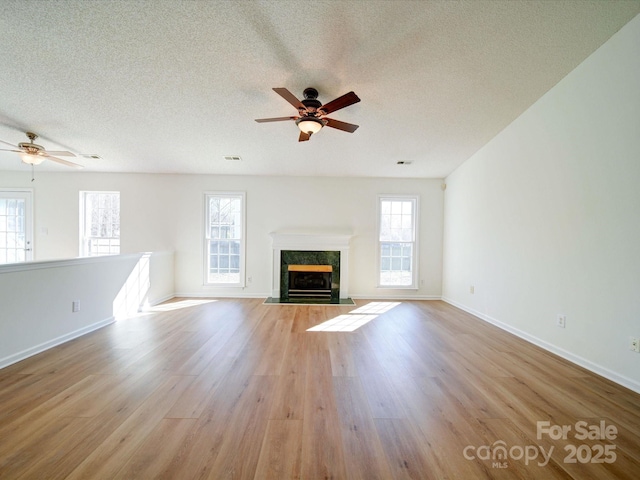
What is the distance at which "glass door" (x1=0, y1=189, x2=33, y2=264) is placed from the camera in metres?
5.04

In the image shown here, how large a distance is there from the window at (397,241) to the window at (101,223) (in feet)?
18.2

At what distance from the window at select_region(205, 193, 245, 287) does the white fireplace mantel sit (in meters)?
0.78

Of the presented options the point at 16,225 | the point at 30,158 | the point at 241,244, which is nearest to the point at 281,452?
the point at 241,244

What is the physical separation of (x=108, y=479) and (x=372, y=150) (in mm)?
4381

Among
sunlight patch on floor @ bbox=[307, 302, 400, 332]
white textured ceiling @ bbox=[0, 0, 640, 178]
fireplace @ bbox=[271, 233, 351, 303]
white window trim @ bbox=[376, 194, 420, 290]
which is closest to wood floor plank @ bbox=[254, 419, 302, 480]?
sunlight patch on floor @ bbox=[307, 302, 400, 332]

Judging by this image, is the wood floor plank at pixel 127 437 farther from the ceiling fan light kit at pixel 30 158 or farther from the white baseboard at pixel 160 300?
the ceiling fan light kit at pixel 30 158

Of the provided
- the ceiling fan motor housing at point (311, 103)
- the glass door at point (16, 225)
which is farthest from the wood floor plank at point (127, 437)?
the glass door at point (16, 225)

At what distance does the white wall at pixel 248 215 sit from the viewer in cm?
507

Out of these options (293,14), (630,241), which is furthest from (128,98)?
(630,241)

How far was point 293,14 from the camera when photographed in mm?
2045

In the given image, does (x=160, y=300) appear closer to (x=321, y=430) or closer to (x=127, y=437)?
(x=127, y=437)

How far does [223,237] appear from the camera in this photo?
5238 mm

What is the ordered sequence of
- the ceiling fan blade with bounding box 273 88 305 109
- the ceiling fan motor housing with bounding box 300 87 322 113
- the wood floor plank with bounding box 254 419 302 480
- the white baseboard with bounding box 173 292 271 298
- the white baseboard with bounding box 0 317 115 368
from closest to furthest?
the wood floor plank with bounding box 254 419 302 480 → the ceiling fan blade with bounding box 273 88 305 109 → the white baseboard with bounding box 0 317 115 368 → the ceiling fan motor housing with bounding box 300 87 322 113 → the white baseboard with bounding box 173 292 271 298

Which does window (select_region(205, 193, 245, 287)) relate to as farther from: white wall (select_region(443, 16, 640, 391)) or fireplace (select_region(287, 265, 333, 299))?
white wall (select_region(443, 16, 640, 391))
